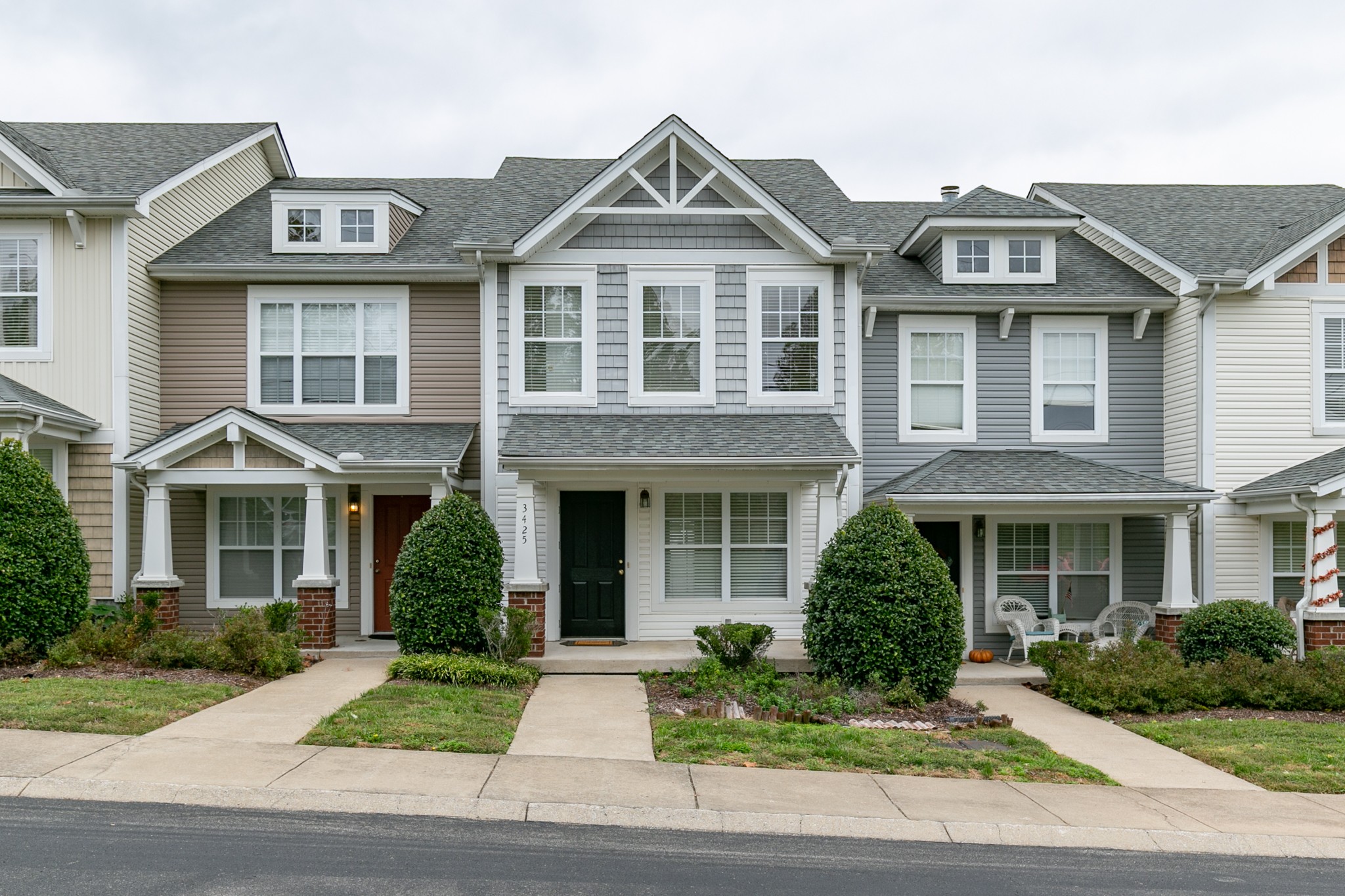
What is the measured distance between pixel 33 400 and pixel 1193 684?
48.8ft

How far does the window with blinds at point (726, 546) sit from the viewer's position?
50.8 ft

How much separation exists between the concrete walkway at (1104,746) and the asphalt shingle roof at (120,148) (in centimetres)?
1339

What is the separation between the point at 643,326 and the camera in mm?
15383

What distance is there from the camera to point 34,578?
12547 millimetres

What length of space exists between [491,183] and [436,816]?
45.7ft

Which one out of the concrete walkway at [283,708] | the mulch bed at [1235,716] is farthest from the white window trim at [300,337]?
the mulch bed at [1235,716]

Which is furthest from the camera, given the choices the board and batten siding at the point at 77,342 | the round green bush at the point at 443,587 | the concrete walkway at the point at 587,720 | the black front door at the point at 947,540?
the black front door at the point at 947,540

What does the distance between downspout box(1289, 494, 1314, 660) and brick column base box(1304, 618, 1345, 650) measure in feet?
0.32

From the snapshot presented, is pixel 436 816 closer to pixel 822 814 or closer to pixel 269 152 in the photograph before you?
pixel 822 814

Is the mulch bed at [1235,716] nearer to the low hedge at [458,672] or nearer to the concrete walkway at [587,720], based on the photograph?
the concrete walkway at [587,720]

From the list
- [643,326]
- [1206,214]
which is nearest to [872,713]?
[643,326]

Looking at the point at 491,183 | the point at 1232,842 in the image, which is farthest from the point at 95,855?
the point at 491,183

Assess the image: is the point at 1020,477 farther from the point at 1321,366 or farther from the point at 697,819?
the point at 697,819

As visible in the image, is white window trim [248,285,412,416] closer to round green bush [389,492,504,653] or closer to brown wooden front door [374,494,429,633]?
brown wooden front door [374,494,429,633]
